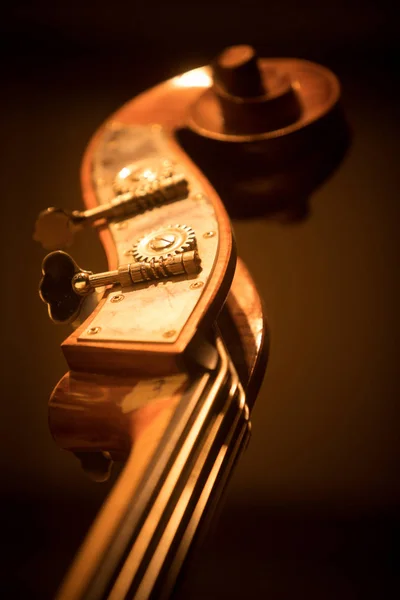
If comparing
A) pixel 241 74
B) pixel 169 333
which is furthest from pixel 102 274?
pixel 241 74

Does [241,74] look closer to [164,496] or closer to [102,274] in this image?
[102,274]

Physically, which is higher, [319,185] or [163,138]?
[163,138]

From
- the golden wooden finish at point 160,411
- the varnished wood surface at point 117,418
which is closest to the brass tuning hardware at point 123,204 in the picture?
the golden wooden finish at point 160,411

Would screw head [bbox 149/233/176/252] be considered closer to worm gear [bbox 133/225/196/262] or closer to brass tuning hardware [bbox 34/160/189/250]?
worm gear [bbox 133/225/196/262]

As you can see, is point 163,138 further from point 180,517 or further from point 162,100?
point 180,517

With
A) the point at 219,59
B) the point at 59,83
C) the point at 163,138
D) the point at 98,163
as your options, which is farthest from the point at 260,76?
the point at 59,83

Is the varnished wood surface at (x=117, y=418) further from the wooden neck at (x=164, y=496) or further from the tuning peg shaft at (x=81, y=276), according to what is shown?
the tuning peg shaft at (x=81, y=276)
